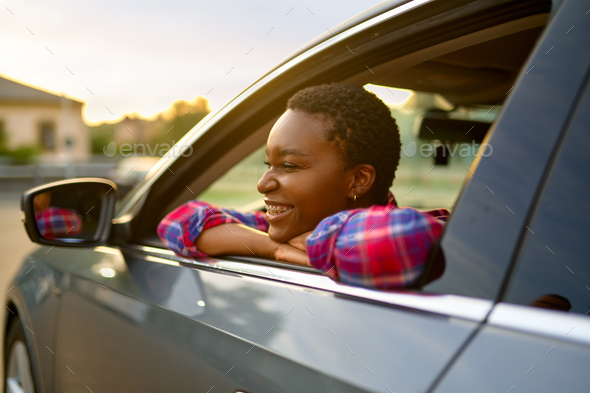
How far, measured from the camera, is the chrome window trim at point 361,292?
875mm

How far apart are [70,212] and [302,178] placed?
4.05 ft

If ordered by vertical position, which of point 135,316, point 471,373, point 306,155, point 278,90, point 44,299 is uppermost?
point 278,90

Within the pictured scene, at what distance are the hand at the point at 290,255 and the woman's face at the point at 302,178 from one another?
4 cm

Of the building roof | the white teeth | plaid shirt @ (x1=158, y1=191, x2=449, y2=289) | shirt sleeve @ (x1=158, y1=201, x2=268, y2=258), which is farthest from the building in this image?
plaid shirt @ (x1=158, y1=191, x2=449, y2=289)

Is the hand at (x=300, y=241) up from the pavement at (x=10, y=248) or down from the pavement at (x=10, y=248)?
up

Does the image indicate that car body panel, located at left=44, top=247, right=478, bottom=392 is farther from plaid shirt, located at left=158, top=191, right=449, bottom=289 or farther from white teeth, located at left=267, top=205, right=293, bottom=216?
white teeth, located at left=267, top=205, right=293, bottom=216

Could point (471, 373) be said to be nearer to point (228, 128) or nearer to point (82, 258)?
point (228, 128)

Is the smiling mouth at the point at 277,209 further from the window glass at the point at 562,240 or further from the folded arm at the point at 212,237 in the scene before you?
the window glass at the point at 562,240

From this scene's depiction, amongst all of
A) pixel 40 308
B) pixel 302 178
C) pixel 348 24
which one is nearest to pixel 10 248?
pixel 40 308

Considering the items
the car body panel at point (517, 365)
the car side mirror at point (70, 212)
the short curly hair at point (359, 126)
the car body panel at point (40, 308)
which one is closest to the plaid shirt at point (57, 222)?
the car side mirror at point (70, 212)

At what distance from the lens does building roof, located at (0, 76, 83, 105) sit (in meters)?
44.1

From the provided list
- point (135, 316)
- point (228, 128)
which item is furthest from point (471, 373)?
point (228, 128)

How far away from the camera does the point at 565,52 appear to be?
35.5 inches

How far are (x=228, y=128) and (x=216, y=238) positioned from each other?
44 cm
